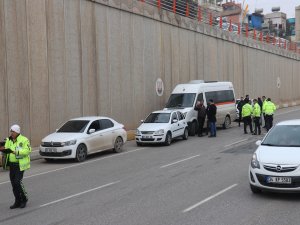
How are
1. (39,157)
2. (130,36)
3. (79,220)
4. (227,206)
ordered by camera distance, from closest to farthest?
(79,220) → (227,206) → (39,157) → (130,36)

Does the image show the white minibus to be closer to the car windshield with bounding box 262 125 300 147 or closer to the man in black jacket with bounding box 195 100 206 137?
the man in black jacket with bounding box 195 100 206 137

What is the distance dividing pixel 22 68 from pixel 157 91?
11124 millimetres

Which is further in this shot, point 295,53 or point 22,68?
point 295,53

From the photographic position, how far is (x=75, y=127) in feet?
55.0

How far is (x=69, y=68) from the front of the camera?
2058 cm

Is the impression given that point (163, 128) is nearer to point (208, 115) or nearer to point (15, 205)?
point (208, 115)

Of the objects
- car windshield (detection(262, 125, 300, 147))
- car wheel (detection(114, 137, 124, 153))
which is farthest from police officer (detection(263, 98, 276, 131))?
car windshield (detection(262, 125, 300, 147))

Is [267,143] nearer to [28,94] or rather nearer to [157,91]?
[28,94]

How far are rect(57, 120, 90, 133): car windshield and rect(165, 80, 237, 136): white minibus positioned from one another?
23.1ft

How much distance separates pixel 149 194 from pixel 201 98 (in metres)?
14.9

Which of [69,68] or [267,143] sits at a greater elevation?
[69,68]

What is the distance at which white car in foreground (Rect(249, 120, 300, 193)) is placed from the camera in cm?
852

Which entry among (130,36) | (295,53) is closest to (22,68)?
(130,36)

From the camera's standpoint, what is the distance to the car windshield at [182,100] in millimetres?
23677
